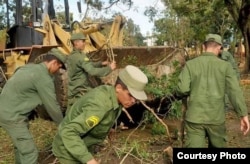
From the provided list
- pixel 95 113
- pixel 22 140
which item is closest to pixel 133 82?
pixel 95 113

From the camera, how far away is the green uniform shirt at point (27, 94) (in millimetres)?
4594

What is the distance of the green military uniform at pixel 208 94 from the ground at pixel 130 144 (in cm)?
90

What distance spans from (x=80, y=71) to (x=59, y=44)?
7.86 ft

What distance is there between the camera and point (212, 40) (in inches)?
195

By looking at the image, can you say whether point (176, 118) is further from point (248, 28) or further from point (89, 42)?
point (248, 28)

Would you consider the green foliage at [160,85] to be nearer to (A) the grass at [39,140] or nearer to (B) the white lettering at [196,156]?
(A) the grass at [39,140]

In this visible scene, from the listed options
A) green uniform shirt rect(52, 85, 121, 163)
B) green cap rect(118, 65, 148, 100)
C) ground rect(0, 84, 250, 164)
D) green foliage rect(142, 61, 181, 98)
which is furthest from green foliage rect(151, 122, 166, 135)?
green cap rect(118, 65, 148, 100)

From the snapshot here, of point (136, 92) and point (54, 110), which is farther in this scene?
point (54, 110)

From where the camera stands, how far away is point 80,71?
288 inches

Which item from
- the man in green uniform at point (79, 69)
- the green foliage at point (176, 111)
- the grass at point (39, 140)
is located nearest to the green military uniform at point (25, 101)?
the grass at point (39, 140)

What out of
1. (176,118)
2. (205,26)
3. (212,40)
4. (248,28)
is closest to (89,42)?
(176,118)

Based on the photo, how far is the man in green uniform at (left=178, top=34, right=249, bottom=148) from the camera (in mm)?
4860

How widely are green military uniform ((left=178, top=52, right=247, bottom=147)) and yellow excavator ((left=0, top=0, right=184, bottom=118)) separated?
280 centimetres

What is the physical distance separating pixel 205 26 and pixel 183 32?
254 centimetres
